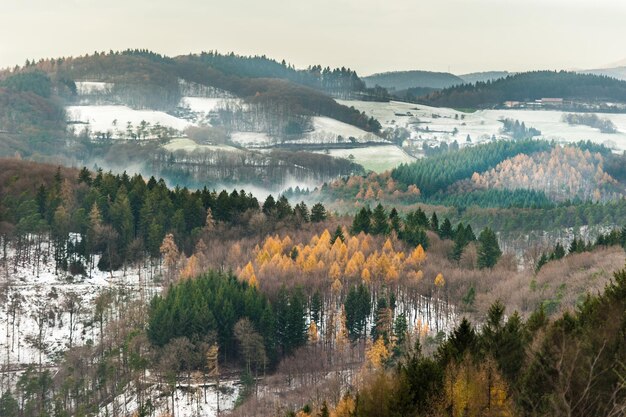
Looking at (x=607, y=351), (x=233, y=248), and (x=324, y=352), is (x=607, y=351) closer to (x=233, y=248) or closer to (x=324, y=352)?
(x=324, y=352)

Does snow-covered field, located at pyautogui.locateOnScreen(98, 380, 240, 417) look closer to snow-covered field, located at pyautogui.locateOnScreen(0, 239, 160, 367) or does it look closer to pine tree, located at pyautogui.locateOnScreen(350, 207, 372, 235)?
snow-covered field, located at pyautogui.locateOnScreen(0, 239, 160, 367)

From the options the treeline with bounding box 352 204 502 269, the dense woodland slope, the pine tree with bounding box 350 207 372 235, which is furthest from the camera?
the pine tree with bounding box 350 207 372 235

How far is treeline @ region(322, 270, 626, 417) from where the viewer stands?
4238 centimetres

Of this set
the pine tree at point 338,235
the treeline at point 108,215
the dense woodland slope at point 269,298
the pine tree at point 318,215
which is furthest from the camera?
the pine tree at point 318,215

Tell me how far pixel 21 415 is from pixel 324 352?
116 ft

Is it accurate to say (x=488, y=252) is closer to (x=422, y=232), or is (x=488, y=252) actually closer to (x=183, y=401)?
(x=422, y=232)

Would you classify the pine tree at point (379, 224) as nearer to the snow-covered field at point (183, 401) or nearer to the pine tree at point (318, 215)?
the pine tree at point (318, 215)

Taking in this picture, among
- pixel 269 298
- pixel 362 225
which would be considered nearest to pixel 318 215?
pixel 362 225

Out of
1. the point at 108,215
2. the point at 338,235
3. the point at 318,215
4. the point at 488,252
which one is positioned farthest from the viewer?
the point at 318,215

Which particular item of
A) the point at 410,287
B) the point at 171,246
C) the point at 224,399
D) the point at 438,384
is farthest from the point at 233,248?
the point at 438,384

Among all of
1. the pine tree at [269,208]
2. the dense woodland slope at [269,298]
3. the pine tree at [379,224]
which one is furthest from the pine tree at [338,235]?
the pine tree at [269,208]

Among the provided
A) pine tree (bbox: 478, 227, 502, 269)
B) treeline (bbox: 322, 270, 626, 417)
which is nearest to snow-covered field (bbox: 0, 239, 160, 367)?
pine tree (bbox: 478, 227, 502, 269)

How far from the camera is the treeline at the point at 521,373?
42.4m

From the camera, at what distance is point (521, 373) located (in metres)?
51.4
